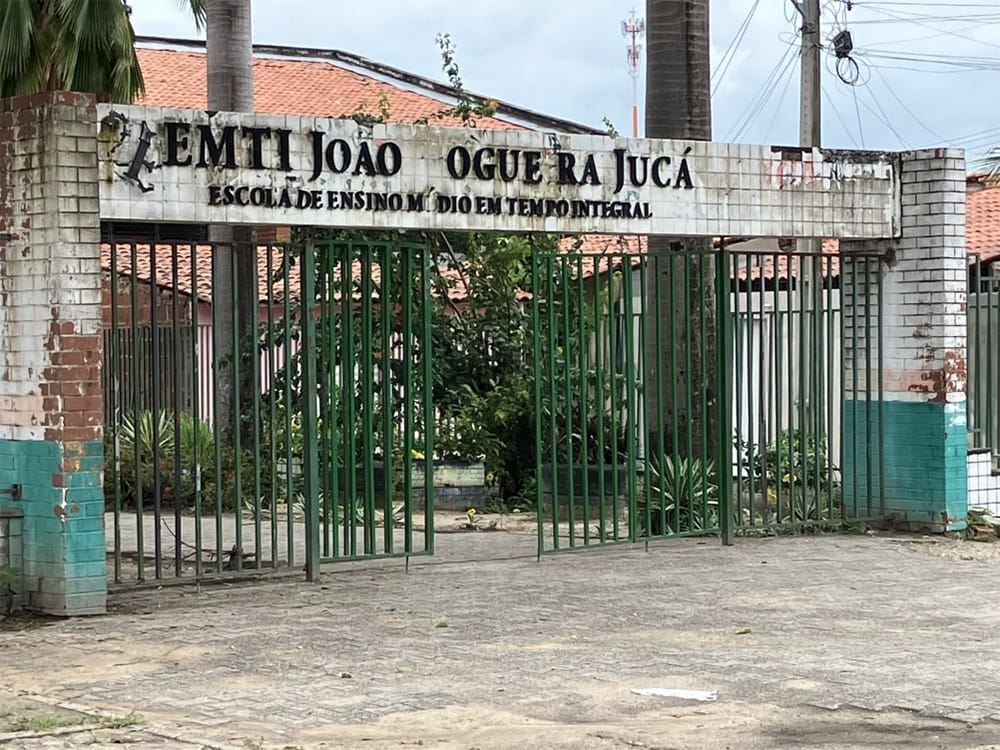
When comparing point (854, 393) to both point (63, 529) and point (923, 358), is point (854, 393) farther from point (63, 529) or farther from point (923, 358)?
point (63, 529)

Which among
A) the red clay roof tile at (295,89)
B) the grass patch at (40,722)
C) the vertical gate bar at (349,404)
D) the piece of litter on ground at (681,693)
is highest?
the red clay roof tile at (295,89)

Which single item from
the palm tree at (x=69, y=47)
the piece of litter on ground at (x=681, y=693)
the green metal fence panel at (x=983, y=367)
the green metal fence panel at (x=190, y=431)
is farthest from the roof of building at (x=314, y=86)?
the piece of litter on ground at (x=681, y=693)

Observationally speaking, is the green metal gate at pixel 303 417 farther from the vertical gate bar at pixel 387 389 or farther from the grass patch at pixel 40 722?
the grass patch at pixel 40 722

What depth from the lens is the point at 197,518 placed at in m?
11.3

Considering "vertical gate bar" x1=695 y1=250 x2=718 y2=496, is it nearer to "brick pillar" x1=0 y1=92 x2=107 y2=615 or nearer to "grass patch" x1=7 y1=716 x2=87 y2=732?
"brick pillar" x1=0 y1=92 x2=107 y2=615

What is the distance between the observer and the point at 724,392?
14.1 m

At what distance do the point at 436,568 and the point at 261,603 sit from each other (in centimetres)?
207

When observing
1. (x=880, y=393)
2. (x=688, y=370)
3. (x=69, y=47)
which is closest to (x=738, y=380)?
(x=688, y=370)

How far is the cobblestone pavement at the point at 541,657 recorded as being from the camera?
7.52 meters

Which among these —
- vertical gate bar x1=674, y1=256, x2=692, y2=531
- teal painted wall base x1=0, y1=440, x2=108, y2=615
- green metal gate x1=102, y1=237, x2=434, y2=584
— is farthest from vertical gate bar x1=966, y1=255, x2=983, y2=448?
teal painted wall base x1=0, y1=440, x2=108, y2=615

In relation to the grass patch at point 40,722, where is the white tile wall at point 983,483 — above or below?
above

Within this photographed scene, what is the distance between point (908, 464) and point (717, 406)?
205 centimetres

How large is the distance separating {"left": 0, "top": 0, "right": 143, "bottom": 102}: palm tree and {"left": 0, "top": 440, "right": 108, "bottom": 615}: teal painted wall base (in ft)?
24.5

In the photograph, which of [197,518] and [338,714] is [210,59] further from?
[338,714]
